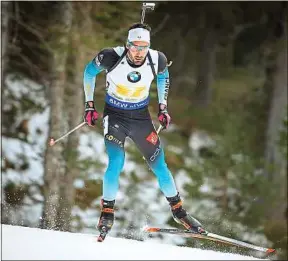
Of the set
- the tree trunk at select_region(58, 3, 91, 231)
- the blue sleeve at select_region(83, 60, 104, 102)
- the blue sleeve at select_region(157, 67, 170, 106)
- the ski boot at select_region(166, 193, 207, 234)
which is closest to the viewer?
the blue sleeve at select_region(83, 60, 104, 102)

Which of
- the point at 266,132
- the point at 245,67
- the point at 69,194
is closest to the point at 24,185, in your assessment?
the point at 69,194

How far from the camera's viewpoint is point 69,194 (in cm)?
1270

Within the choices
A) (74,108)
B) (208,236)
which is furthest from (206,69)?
(208,236)

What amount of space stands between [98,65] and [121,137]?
0.74m

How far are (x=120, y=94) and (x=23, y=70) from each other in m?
8.23

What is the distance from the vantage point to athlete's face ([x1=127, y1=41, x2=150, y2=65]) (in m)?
6.63

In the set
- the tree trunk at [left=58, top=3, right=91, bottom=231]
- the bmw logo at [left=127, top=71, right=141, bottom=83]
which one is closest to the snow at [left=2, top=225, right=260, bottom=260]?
the bmw logo at [left=127, top=71, right=141, bottom=83]

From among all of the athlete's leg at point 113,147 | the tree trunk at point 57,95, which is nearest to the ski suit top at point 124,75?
the athlete's leg at point 113,147

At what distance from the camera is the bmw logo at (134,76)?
22.1 ft

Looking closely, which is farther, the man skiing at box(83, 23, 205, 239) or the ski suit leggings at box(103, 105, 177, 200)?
the ski suit leggings at box(103, 105, 177, 200)

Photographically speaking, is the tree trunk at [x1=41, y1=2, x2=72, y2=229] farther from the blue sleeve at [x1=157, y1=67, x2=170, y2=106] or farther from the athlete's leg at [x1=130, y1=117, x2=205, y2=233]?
the blue sleeve at [x1=157, y1=67, x2=170, y2=106]

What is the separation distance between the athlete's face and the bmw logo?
0.11m

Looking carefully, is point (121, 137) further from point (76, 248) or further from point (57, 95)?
point (57, 95)

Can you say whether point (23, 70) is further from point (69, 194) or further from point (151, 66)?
point (151, 66)
